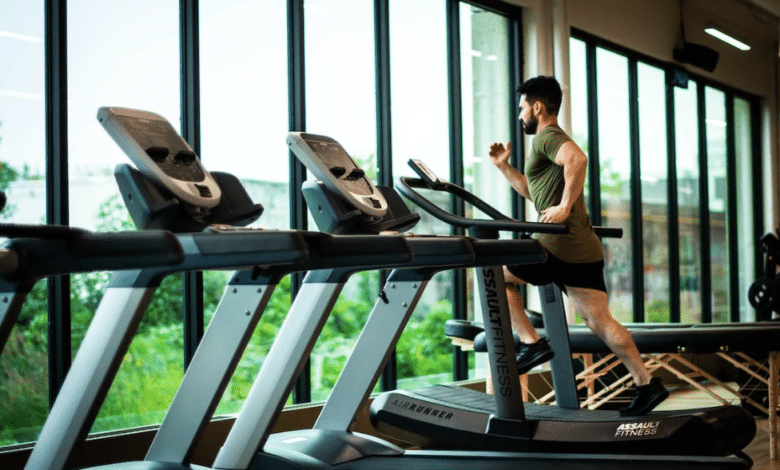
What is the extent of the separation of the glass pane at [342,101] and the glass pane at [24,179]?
155cm

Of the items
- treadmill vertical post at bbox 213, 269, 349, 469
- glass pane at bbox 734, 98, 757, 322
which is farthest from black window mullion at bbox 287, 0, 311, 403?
glass pane at bbox 734, 98, 757, 322

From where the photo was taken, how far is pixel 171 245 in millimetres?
1867

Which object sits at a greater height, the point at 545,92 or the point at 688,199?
the point at 545,92

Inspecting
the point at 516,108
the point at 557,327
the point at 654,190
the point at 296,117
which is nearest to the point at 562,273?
the point at 557,327

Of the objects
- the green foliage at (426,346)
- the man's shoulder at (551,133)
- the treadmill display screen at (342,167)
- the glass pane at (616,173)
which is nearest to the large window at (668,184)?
the glass pane at (616,173)

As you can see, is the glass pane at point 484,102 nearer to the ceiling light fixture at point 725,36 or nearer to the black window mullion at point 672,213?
the black window mullion at point 672,213

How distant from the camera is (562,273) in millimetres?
3740

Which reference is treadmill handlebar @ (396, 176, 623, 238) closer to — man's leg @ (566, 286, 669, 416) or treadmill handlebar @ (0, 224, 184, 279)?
man's leg @ (566, 286, 669, 416)

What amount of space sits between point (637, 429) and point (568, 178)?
97 cm

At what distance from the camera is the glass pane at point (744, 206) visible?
32.2ft

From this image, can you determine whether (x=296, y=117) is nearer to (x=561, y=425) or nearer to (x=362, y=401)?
(x=362, y=401)

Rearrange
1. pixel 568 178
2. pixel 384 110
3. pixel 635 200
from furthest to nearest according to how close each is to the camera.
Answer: pixel 635 200, pixel 384 110, pixel 568 178

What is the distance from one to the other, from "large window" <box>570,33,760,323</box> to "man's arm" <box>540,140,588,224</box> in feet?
11.1

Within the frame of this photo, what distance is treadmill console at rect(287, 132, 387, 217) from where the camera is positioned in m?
3.04
